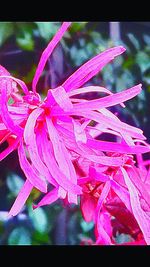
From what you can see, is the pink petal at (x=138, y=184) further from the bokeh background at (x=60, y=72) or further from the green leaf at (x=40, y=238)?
the green leaf at (x=40, y=238)

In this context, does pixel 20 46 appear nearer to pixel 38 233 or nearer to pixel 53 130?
pixel 38 233

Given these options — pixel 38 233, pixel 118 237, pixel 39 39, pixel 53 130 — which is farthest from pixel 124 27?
pixel 53 130

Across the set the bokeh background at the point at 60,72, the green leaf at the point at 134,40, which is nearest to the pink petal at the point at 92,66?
the bokeh background at the point at 60,72

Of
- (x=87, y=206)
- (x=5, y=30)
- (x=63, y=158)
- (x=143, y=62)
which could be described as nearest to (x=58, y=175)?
(x=63, y=158)

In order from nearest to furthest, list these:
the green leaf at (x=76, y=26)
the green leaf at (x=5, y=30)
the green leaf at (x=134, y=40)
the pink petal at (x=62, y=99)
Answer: the pink petal at (x=62, y=99)
the green leaf at (x=5, y=30)
the green leaf at (x=76, y=26)
the green leaf at (x=134, y=40)

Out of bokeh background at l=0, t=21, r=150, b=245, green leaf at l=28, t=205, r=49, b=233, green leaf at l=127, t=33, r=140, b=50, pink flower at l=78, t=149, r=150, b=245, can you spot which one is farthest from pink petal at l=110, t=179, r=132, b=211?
green leaf at l=127, t=33, r=140, b=50

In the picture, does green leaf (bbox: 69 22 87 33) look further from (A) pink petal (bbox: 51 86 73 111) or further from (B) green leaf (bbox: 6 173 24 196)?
(A) pink petal (bbox: 51 86 73 111)
